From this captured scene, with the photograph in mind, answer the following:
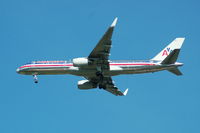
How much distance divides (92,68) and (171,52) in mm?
12714

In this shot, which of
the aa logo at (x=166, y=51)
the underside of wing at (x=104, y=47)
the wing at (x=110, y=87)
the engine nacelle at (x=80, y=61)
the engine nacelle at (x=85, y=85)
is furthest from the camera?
the engine nacelle at (x=85, y=85)

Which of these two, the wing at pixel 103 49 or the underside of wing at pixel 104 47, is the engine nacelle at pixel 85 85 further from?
the underside of wing at pixel 104 47

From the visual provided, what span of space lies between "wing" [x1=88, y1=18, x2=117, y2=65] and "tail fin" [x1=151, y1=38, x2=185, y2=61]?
30.3ft

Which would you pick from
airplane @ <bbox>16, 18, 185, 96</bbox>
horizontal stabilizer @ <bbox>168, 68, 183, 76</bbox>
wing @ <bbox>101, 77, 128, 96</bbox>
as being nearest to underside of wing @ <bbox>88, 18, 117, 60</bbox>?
airplane @ <bbox>16, 18, 185, 96</bbox>

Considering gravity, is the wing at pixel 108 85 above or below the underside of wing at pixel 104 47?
below

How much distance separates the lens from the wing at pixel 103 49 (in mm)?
69125

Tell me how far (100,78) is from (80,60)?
6564 mm

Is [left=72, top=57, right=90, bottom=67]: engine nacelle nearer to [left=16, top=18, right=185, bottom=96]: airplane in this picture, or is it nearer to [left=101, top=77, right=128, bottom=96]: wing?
[left=16, top=18, right=185, bottom=96]: airplane

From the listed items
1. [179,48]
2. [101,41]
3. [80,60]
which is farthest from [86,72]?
[179,48]

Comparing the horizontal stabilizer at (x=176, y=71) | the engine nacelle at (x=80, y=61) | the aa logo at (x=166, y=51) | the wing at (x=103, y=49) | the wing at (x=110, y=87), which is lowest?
the horizontal stabilizer at (x=176, y=71)

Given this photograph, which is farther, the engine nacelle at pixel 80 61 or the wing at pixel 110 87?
the wing at pixel 110 87

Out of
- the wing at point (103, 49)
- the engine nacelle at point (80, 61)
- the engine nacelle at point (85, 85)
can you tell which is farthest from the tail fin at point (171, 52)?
the engine nacelle at point (85, 85)

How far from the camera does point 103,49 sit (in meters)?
73.1

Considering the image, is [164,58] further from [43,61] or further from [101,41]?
[43,61]
